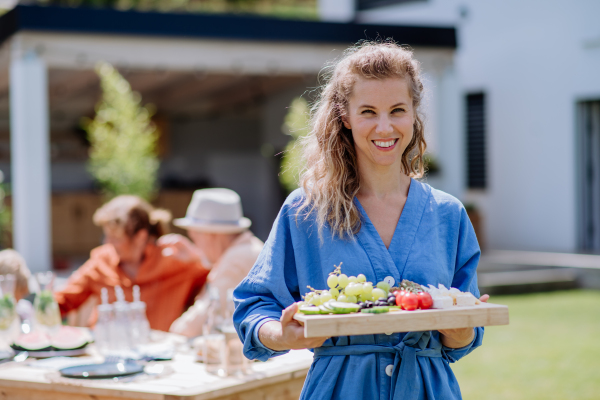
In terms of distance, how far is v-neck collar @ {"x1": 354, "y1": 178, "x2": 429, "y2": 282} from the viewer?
1.63 meters

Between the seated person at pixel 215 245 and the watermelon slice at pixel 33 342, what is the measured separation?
0.70 m

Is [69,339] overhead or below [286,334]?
below

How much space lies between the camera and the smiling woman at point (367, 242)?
161 cm

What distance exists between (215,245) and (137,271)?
508mm

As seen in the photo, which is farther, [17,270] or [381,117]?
[17,270]

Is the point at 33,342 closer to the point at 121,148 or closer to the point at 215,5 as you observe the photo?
the point at 121,148

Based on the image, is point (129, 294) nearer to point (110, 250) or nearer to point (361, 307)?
point (110, 250)

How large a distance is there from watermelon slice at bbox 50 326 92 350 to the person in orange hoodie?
71 cm

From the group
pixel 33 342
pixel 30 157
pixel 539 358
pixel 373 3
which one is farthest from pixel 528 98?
pixel 33 342

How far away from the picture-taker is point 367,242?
1635mm

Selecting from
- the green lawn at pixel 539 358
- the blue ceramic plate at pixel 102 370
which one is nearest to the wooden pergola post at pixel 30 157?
the green lawn at pixel 539 358

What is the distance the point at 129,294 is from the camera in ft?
13.0

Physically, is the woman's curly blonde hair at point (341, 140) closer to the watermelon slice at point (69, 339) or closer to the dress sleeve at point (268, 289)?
the dress sleeve at point (268, 289)

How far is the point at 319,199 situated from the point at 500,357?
15.0 ft
